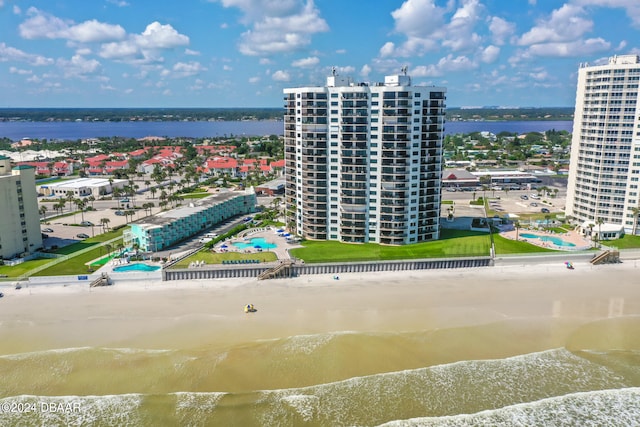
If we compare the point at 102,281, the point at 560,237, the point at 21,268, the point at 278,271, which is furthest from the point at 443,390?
the point at 21,268

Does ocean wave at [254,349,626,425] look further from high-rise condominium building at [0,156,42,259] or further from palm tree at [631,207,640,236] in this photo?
high-rise condominium building at [0,156,42,259]

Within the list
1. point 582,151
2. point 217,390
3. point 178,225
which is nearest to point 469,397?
point 217,390

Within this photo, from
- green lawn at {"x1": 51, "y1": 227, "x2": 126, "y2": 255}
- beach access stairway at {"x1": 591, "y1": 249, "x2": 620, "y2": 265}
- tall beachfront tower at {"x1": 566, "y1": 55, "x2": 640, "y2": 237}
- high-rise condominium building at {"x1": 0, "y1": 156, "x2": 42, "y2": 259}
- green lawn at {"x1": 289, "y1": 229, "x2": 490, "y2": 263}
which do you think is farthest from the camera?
tall beachfront tower at {"x1": 566, "y1": 55, "x2": 640, "y2": 237}

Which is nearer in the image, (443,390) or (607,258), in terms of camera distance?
(443,390)

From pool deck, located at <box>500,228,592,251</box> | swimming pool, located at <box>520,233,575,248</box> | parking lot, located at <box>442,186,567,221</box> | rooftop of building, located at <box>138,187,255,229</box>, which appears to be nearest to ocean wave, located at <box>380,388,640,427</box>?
pool deck, located at <box>500,228,592,251</box>

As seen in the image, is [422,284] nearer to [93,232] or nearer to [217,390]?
[217,390]

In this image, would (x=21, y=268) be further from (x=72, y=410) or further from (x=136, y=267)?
(x=72, y=410)
